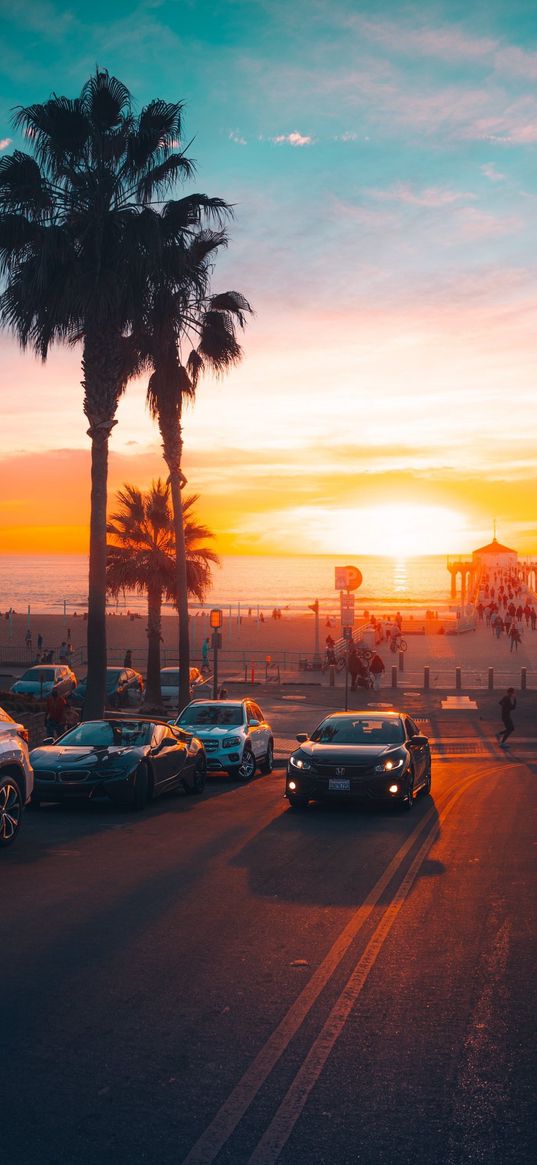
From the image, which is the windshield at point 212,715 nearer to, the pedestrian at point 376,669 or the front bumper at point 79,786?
the front bumper at point 79,786

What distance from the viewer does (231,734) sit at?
65.8 ft

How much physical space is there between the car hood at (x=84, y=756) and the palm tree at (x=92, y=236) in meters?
8.42

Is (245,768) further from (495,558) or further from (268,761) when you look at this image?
(495,558)

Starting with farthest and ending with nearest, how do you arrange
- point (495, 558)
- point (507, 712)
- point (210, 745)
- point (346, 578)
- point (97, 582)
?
1. point (495, 558)
2. point (346, 578)
3. point (507, 712)
4. point (97, 582)
5. point (210, 745)

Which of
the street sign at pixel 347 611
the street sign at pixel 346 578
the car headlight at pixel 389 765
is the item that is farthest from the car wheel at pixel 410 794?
the street sign at pixel 346 578

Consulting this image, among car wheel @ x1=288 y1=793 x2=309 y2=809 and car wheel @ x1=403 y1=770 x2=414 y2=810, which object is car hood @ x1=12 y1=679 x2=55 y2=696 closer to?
car wheel @ x1=288 y1=793 x2=309 y2=809

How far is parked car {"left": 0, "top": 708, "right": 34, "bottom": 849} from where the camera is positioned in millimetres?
11414

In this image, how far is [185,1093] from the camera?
16.6 ft

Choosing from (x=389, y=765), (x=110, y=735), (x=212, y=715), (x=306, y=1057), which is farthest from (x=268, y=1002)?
(x=212, y=715)

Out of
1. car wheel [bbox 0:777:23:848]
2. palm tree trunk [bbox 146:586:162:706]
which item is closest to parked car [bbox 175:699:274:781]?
car wheel [bbox 0:777:23:848]

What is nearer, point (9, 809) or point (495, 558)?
point (9, 809)

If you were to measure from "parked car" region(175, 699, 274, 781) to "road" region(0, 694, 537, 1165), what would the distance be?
729 cm

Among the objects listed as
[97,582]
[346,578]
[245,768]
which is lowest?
[245,768]

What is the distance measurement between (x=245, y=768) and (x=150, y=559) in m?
18.5
